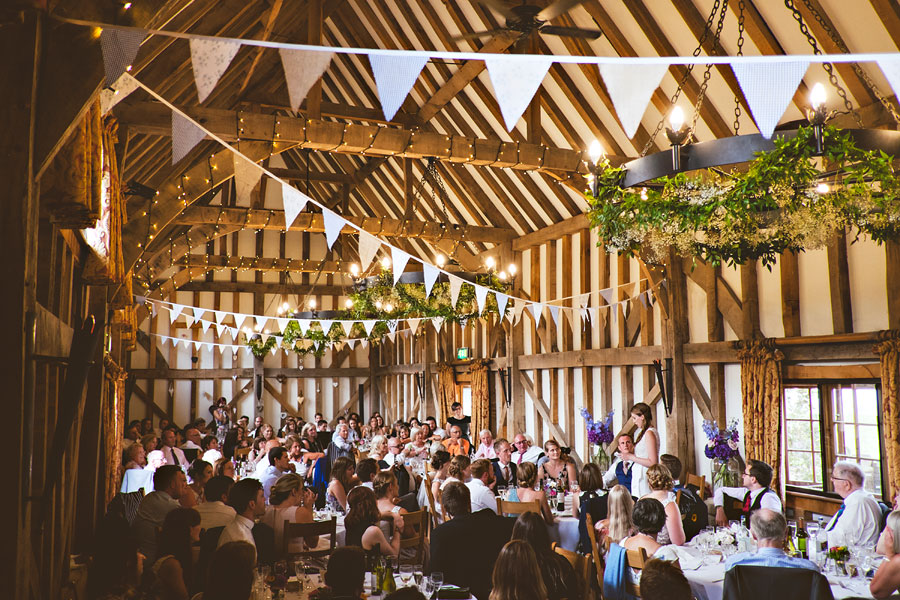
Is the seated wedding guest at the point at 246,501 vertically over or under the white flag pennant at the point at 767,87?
under

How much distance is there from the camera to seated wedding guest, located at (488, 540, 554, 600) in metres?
3.37

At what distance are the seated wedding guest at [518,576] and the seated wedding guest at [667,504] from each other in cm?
163

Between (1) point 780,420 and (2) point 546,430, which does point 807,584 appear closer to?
(1) point 780,420

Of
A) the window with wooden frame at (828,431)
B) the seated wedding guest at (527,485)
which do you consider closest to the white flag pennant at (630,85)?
the seated wedding guest at (527,485)

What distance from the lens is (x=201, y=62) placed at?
294 centimetres

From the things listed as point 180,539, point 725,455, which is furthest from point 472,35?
point 725,455

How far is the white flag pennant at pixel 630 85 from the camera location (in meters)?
2.76

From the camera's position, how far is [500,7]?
533 cm

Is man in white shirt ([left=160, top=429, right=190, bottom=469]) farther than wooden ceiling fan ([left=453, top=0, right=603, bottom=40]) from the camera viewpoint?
Yes

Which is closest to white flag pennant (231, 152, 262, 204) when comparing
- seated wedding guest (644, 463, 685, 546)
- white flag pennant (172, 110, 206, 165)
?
white flag pennant (172, 110, 206, 165)

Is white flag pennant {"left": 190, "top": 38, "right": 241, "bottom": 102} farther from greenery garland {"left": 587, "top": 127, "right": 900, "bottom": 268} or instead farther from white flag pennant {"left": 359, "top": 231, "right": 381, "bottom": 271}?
white flag pennant {"left": 359, "top": 231, "right": 381, "bottom": 271}

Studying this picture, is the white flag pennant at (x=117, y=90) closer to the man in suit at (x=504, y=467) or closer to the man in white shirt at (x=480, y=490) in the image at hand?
the man in white shirt at (x=480, y=490)

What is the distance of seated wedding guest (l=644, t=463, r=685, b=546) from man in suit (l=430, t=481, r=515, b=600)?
1060 millimetres

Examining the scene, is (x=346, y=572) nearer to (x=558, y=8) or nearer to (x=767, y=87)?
(x=767, y=87)
